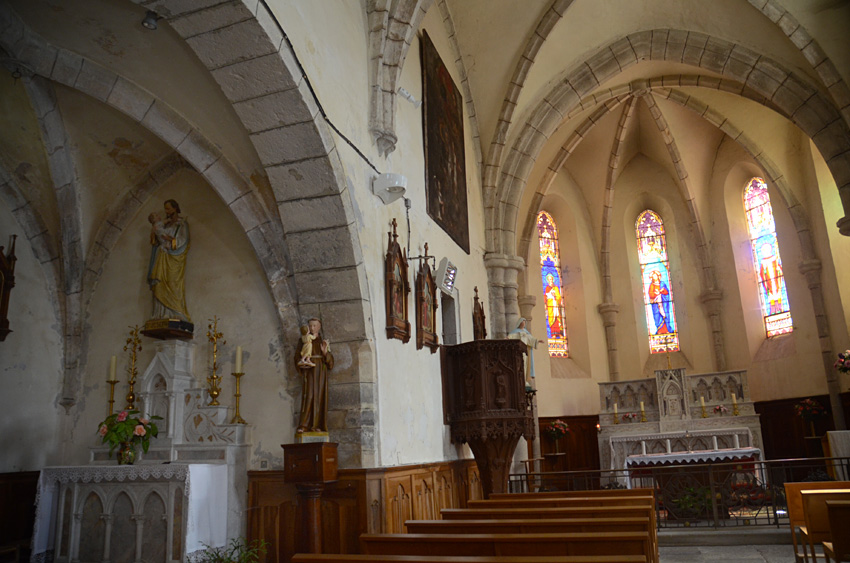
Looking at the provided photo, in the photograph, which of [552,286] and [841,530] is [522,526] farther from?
[552,286]

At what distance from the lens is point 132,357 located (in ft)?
25.6

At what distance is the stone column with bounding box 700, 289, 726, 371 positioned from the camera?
15.8m

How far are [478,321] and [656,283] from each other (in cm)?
801

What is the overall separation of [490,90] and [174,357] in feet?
22.7

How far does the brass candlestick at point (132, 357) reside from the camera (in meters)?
7.57

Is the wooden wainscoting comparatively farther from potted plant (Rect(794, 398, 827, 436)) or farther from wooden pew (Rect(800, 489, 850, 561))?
potted plant (Rect(794, 398, 827, 436))

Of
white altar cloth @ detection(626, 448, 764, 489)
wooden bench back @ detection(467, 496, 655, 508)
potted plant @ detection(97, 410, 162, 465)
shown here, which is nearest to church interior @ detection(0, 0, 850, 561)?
potted plant @ detection(97, 410, 162, 465)

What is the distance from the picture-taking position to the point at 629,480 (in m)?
12.0

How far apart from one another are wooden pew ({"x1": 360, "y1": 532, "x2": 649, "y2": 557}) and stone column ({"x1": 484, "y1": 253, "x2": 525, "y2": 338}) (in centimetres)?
790

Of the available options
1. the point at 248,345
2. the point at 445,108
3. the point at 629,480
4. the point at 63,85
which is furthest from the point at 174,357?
the point at 629,480

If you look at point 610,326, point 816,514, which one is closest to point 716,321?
point 610,326

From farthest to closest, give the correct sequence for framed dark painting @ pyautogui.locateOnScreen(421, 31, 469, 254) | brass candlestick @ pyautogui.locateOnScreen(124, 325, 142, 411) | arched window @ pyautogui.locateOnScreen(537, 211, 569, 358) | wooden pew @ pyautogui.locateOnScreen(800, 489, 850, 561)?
arched window @ pyautogui.locateOnScreen(537, 211, 569, 358)
framed dark painting @ pyautogui.locateOnScreen(421, 31, 469, 254)
brass candlestick @ pyautogui.locateOnScreen(124, 325, 142, 411)
wooden pew @ pyautogui.locateOnScreen(800, 489, 850, 561)

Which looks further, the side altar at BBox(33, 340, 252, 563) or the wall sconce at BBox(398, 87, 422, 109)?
the wall sconce at BBox(398, 87, 422, 109)

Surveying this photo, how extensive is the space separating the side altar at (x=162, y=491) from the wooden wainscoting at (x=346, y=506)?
21cm
